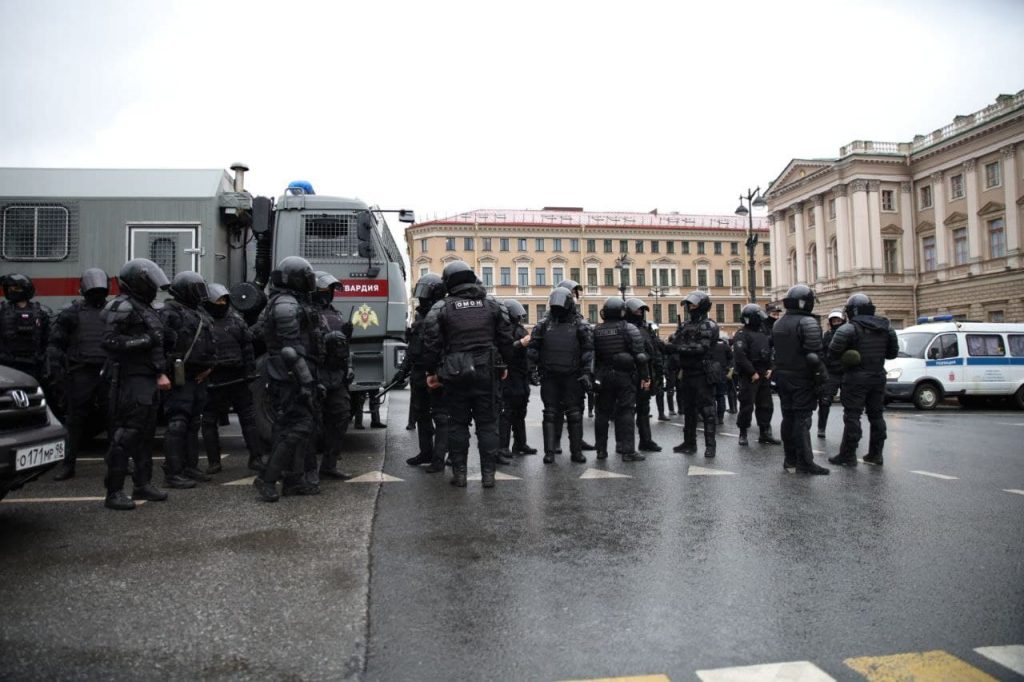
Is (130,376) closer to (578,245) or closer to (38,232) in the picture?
(38,232)

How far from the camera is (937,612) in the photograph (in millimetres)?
3279

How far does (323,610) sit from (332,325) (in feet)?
13.5

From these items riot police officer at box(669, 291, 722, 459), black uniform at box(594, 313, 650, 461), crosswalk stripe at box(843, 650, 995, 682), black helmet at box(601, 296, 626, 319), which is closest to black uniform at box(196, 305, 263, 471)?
black uniform at box(594, 313, 650, 461)

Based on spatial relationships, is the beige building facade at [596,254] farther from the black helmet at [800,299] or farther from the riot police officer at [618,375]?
the black helmet at [800,299]

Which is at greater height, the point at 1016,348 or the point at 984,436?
the point at 1016,348

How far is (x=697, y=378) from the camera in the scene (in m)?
8.88

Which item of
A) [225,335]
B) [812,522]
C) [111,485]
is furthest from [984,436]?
[111,485]

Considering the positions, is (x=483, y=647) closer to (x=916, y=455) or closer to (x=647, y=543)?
(x=647, y=543)

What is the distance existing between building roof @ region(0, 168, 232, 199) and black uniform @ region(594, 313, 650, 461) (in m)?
5.07

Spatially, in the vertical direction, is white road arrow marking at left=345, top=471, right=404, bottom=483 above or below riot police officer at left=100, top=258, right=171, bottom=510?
below

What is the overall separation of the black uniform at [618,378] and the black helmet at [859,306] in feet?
7.89

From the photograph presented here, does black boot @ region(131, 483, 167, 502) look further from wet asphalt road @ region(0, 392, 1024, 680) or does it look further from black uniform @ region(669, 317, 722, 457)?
black uniform @ region(669, 317, 722, 457)

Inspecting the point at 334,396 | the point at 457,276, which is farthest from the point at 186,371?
the point at 457,276

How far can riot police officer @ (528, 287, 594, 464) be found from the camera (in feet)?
26.1
